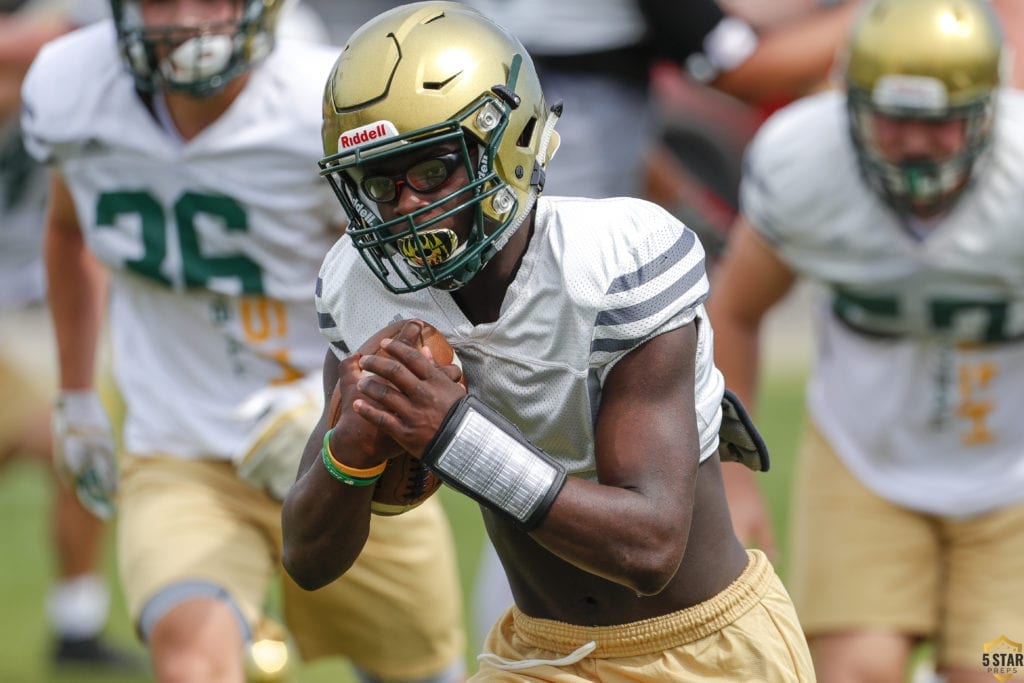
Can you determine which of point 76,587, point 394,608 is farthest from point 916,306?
point 76,587

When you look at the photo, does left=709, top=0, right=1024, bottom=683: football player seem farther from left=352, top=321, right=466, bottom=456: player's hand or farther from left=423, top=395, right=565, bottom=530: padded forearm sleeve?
left=352, top=321, right=466, bottom=456: player's hand

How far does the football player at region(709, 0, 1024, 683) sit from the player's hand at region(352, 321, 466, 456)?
5.89 ft

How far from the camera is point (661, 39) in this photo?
524cm

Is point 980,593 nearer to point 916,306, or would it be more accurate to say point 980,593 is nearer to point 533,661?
point 916,306

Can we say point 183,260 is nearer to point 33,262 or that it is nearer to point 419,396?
point 419,396

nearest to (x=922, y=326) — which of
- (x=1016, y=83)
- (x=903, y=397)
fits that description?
(x=903, y=397)

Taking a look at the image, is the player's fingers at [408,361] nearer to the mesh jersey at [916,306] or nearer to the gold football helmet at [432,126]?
the gold football helmet at [432,126]

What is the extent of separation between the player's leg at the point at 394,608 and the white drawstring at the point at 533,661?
1030 millimetres

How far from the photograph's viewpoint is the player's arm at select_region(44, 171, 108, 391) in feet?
14.9

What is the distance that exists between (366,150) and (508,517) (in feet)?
2.00

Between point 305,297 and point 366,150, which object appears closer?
point 366,150

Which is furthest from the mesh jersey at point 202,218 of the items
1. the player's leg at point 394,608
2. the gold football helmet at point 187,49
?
the player's leg at point 394,608

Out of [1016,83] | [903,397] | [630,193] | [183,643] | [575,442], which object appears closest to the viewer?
[575,442]

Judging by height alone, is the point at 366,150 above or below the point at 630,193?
above
